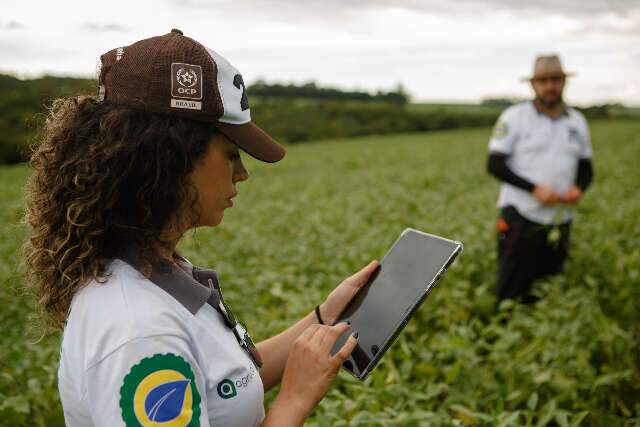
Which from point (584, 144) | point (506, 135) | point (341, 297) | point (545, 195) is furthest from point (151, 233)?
point (584, 144)

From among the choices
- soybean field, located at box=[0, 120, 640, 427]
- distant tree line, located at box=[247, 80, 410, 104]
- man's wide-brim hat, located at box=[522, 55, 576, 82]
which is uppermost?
distant tree line, located at box=[247, 80, 410, 104]

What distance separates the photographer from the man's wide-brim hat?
4.33m

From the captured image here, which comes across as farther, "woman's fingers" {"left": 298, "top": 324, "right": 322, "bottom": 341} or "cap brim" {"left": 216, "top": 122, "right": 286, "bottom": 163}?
"woman's fingers" {"left": 298, "top": 324, "right": 322, "bottom": 341}

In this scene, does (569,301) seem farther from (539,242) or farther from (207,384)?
(207,384)

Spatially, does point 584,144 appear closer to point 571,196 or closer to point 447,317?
point 571,196

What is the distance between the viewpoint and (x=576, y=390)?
305cm

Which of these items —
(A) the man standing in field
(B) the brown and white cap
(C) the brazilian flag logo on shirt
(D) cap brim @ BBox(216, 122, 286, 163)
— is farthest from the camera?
(A) the man standing in field

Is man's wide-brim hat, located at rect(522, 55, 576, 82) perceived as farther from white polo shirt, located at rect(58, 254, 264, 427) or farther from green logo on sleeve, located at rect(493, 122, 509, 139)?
white polo shirt, located at rect(58, 254, 264, 427)

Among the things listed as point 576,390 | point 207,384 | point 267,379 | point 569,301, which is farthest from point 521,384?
point 207,384

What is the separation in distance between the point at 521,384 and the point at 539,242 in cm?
164

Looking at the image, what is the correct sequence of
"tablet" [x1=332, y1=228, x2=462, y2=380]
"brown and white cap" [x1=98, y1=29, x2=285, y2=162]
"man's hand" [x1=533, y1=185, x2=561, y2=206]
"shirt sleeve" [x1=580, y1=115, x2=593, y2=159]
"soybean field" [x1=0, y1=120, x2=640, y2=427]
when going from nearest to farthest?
"brown and white cap" [x1=98, y1=29, x2=285, y2=162] < "tablet" [x1=332, y1=228, x2=462, y2=380] < "soybean field" [x1=0, y1=120, x2=640, y2=427] < "man's hand" [x1=533, y1=185, x2=561, y2=206] < "shirt sleeve" [x1=580, y1=115, x2=593, y2=159]

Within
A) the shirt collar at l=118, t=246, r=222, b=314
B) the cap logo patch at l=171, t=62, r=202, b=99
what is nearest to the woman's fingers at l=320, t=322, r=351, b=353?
the shirt collar at l=118, t=246, r=222, b=314

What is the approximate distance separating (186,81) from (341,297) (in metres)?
0.98

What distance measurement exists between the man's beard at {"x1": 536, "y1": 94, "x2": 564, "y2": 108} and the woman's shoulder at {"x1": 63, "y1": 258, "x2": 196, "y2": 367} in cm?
405
